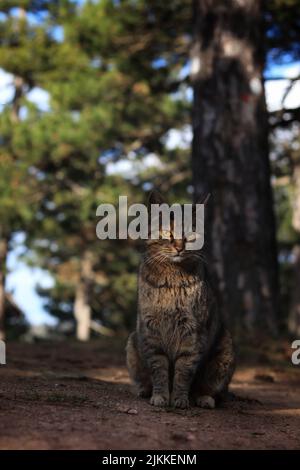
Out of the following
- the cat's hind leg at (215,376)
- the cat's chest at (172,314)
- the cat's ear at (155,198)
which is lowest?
the cat's hind leg at (215,376)

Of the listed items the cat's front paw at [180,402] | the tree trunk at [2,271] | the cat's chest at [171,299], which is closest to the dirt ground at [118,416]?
the cat's front paw at [180,402]

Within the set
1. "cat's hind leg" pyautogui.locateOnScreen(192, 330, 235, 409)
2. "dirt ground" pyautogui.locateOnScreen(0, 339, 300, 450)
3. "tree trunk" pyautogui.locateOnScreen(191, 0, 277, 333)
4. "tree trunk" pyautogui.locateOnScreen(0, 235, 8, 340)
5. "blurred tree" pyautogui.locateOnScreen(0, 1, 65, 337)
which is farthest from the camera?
"tree trunk" pyautogui.locateOnScreen(0, 235, 8, 340)

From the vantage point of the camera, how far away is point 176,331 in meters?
4.32

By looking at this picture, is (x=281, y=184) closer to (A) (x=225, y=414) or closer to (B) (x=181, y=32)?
(B) (x=181, y=32)

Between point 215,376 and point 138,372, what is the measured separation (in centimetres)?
59

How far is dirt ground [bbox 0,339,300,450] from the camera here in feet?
9.42

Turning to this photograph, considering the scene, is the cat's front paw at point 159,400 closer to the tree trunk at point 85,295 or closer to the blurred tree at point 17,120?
the blurred tree at point 17,120

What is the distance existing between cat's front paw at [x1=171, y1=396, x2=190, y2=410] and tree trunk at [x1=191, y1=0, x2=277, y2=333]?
3360 mm

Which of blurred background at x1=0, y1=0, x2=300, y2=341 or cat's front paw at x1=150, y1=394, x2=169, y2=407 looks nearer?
cat's front paw at x1=150, y1=394, x2=169, y2=407

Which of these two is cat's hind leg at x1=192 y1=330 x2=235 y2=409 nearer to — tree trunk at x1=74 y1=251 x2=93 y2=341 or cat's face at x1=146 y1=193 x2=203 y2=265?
cat's face at x1=146 y1=193 x2=203 y2=265

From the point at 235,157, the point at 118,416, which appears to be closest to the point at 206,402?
the point at 118,416

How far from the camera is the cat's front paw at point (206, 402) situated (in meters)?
4.36

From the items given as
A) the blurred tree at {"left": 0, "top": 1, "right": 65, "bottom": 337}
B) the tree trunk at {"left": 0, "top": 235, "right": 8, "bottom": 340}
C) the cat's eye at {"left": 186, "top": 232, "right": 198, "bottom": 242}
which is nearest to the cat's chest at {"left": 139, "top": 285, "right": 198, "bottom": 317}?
the cat's eye at {"left": 186, "top": 232, "right": 198, "bottom": 242}

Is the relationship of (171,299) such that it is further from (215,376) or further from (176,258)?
(215,376)
